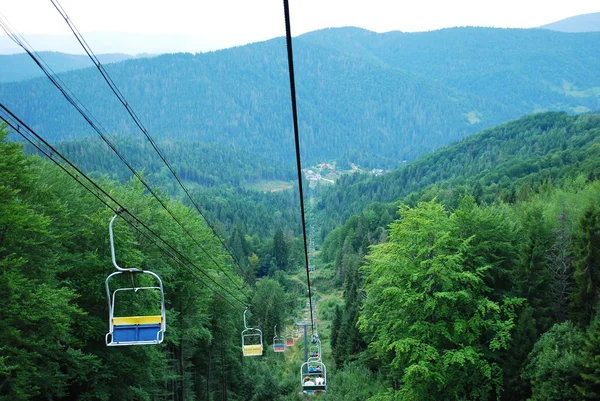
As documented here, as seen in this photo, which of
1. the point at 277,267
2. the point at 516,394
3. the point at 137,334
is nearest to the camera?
the point at 137,334

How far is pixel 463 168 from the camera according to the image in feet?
571

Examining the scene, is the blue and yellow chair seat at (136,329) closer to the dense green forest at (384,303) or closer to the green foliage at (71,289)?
the green foliage at (71,289)

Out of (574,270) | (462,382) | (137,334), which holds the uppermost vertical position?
(574,270)

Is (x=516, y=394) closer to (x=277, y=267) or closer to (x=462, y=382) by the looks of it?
(x=462, y=382)

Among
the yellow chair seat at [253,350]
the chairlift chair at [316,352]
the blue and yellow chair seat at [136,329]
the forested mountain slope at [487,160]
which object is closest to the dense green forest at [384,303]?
the chairlift chair at [316,352]

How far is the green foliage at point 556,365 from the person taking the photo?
68.4ft

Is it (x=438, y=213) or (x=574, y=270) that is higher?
(x=438, y=213)

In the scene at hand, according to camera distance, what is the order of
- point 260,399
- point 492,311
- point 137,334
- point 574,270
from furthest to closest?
point 260,399, point 574,270, point 492,311, point 137,334

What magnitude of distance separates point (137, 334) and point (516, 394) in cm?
1906

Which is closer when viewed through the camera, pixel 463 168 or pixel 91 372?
pixel 91 372

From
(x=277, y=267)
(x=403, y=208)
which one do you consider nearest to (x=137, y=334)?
(x=403, y=208)

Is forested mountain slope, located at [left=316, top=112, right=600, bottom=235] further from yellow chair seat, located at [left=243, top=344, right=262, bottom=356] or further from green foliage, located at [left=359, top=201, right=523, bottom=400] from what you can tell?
yellow chair seat, located at [left=243, top=344, right=262, bottom=356]

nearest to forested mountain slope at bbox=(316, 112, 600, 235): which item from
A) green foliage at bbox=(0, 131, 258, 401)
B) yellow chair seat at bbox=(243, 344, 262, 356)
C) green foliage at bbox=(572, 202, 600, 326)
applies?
green foliage at bbox=(572, 202, 600, 326)

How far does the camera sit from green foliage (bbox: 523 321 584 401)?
20844 millimetres
